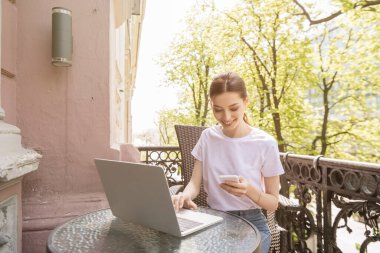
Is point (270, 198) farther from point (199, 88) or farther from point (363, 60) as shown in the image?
point (199, 88)

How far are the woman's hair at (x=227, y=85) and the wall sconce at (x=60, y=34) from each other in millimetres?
1052

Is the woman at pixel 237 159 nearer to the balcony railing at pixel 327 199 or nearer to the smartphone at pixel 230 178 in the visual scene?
the smartphone at pixel 230 178

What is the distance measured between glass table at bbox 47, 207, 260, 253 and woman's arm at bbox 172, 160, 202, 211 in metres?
0.25

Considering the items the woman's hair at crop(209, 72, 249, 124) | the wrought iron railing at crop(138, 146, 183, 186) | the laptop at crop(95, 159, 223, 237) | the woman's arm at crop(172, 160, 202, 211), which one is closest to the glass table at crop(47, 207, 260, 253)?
the laptop at crop(95, 159, 223, 237)

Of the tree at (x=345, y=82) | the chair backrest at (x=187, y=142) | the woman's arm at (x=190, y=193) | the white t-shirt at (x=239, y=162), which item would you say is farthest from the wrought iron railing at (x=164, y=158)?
the tree at (x=345, y=82)

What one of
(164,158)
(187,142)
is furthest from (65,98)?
(164,158)

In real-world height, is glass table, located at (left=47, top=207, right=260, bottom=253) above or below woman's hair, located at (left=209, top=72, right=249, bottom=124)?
below

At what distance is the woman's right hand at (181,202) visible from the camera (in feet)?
5.59

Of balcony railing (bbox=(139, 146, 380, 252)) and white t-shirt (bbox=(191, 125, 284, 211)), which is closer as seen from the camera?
white t-shirt (bbox=(191, 125, 284, 211))

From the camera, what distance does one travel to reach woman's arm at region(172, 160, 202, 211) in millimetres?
1720

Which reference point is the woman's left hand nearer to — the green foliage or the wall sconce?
the wall sconce

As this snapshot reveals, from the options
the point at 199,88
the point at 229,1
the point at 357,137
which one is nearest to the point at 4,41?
the point at 229,1

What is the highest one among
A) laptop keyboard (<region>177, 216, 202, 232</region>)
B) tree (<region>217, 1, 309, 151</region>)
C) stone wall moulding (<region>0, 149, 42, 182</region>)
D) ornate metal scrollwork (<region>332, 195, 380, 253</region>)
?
tree (<region>217, 1, 309, 151</region>)

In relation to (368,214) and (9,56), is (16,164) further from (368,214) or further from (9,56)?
(368,214)
